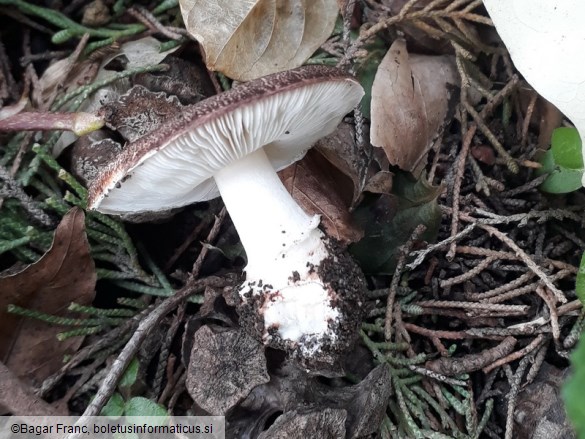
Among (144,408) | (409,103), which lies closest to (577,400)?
(144,408)

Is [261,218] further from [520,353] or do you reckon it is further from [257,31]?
[520,353]

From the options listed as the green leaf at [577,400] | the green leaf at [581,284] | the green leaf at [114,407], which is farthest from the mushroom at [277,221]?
the green leaf at [577,400]

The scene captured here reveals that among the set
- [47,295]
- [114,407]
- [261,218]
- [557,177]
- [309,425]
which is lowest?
[114,407]

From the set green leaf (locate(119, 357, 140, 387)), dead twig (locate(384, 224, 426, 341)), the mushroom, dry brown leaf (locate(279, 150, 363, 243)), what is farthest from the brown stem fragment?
green leaf (locate(119, 357, 140, 387))

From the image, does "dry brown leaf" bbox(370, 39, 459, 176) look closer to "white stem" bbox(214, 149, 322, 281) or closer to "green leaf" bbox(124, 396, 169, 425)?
"white stem" bbox(214, 149, 322, 281)

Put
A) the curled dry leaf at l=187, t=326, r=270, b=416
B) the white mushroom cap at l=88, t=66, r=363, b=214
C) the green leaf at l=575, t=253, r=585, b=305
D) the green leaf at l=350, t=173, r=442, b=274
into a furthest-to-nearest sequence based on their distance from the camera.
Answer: the green leaf at l=350, t=173, r=442, b=274
the curled dry leaf at l=187, t=326, r=270, b=416
the green leaf at l=575, t=253, r=585, b=305
the white mushroom cap at l=88, t=66, r=363, b=214

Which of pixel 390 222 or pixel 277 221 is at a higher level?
pixel 277 221

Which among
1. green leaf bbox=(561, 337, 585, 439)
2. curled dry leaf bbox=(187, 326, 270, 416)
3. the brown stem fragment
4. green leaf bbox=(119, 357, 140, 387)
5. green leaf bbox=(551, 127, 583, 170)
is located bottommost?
green leaf bbox=(119, 357, 140, 387)
